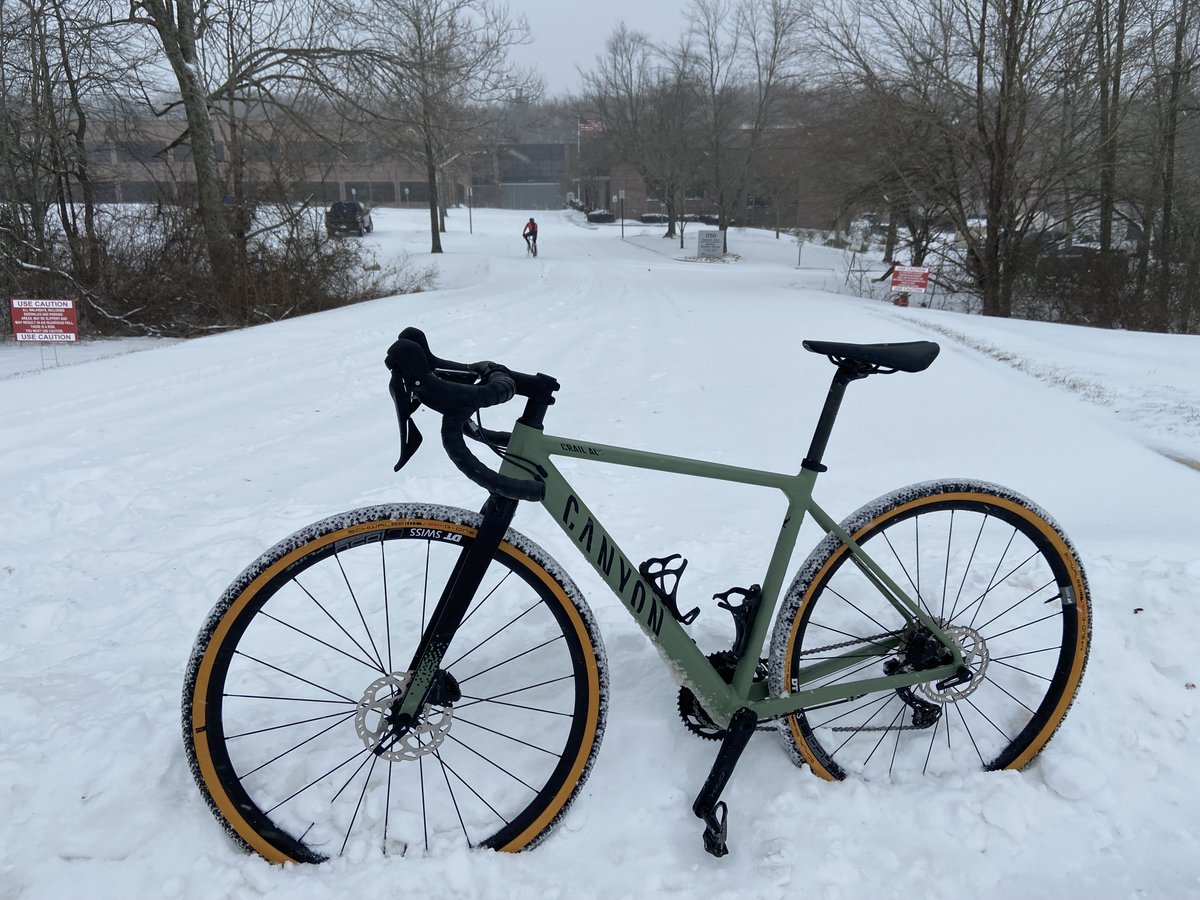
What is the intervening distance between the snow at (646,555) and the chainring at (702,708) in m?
0.08

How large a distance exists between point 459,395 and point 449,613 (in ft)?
1.77

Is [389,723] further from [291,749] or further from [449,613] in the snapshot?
[291,749]

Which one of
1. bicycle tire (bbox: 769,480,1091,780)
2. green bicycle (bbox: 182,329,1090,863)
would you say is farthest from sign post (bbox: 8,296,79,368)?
bicycle tire (bbox: 769,480,1091,780)

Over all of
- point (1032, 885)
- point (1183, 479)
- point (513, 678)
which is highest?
point (1183, 479)

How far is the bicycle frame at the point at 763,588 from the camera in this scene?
187 cm

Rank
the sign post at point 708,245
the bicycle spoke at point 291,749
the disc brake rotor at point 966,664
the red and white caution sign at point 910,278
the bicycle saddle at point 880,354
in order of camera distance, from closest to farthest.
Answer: the bicycle saddle at point 880,354 < the bicycle spoke at point 291,749 < the disc brake rotor at point 966,664 < the red and white caution sign at point 910,278 < the sign post at point 708,245

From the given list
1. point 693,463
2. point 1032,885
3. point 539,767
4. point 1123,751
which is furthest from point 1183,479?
point 539,767

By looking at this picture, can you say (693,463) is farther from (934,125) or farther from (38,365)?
(934,125)

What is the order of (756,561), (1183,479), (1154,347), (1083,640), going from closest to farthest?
(1083,640) → (756,561) → (1183,479) → (1154,347)

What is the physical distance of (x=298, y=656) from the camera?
2.69m

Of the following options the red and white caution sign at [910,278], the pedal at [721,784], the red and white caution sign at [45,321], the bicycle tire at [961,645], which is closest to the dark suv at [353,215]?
the red and white caution sign at [45,321]

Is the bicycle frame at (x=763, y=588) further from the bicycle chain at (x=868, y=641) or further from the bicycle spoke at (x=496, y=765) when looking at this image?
the bicycle spoke at (x=496, y=765)

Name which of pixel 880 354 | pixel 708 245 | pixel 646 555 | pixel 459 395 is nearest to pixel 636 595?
pixel 459 395

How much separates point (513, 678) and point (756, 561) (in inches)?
50.7
